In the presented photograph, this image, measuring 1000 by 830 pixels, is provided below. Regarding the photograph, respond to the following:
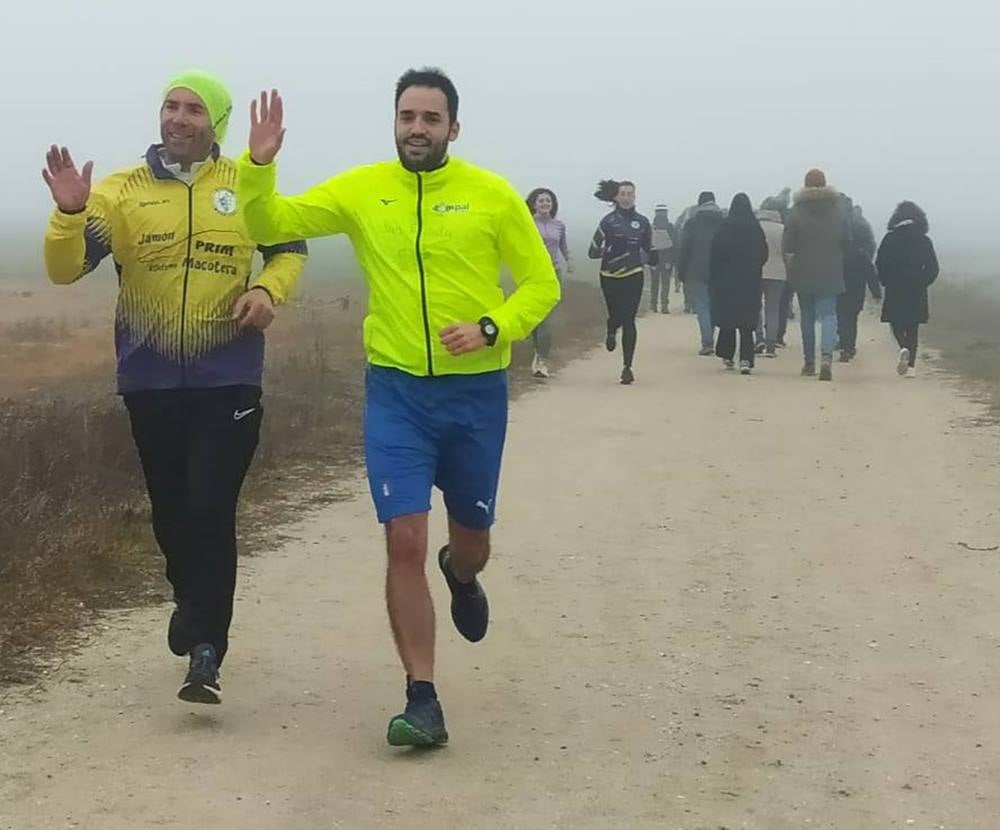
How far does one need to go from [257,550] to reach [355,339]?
49.5ft

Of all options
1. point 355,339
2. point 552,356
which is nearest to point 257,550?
point 552,356

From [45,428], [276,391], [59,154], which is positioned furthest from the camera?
[276,391]

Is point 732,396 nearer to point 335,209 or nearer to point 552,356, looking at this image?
point 552,356

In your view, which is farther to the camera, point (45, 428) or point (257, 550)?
point (45, 428)

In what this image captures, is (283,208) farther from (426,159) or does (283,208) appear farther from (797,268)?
(797,268)

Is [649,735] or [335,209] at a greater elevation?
[335,209]

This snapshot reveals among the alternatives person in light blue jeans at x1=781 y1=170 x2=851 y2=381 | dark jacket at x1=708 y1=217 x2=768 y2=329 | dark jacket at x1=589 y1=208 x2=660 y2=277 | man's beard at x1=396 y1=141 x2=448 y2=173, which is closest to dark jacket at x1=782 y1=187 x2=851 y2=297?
person in light blue jeans at x1=781 y1=170 x2=851 y2=381

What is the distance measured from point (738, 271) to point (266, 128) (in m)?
12.9

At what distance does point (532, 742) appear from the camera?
551 cm

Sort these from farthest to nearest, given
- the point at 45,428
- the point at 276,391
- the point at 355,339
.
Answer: the point at 355,339, the point at 276,391, the point at 45,428

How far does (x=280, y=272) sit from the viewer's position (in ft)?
19.2

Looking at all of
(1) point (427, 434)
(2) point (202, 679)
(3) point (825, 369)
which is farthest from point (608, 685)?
(3) point (825, 369)

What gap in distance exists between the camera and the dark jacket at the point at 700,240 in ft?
65.4

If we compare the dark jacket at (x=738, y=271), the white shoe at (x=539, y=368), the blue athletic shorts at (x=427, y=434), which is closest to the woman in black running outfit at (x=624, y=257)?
the white shoe at (x=539, y=368)
